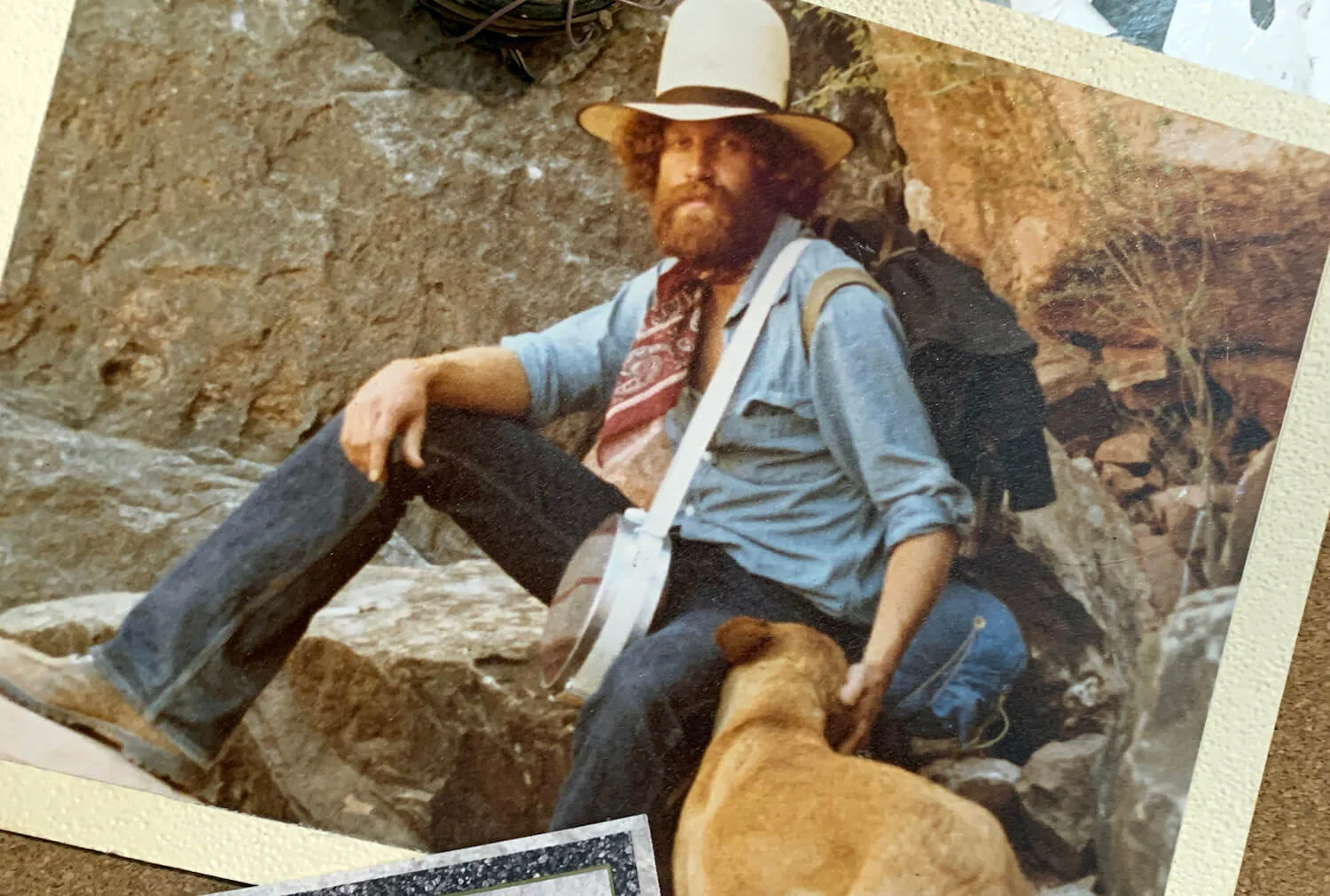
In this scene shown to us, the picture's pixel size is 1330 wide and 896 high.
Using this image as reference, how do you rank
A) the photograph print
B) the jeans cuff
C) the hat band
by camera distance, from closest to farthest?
the jeans cuff < the hat band < the photograph print

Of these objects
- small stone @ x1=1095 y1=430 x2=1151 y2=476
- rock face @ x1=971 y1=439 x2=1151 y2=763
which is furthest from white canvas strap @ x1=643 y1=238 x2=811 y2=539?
small stone @ x1=1095 y1=430 x2=1151 y2=476

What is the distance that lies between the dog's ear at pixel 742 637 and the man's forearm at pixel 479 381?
17.8 inches

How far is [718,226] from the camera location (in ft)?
5.02

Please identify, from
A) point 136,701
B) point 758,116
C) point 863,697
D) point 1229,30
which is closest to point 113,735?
point 136,701

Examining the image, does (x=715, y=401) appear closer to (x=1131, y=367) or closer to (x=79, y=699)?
(x=1131, y=367)

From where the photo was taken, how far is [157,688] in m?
1.43

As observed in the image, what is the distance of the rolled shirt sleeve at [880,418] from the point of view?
1.50 m

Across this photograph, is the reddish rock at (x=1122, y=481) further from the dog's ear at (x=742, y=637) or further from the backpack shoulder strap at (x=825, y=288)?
the dog's ear at (x=742, y=637)

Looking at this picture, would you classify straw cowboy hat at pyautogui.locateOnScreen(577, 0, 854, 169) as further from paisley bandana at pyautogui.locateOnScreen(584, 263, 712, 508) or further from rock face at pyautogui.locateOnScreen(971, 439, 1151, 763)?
rock face at pyautogui.locateOnScreen(971, 439, 1151, 763)

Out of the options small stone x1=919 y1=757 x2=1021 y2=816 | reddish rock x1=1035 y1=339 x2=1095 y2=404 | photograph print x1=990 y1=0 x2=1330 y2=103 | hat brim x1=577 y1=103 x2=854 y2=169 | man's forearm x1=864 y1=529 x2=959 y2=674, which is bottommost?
small stone x1=919 y1=757 x2=1021 y2=816

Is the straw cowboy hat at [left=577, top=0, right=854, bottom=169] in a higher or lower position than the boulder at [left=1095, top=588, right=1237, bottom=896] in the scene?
higher

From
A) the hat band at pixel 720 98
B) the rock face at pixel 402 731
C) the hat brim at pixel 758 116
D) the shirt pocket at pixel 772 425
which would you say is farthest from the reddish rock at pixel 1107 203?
the rock face at pixel 402 731

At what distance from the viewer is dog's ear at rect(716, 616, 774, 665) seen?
4.85 feet

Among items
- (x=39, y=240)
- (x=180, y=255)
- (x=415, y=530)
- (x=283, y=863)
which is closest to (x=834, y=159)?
(x=415, y=530)
